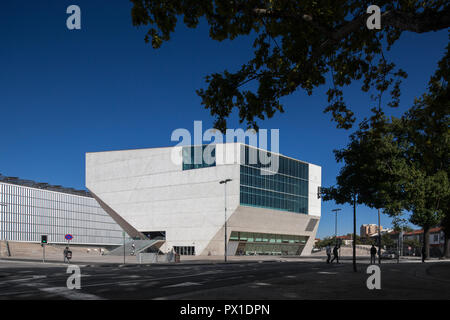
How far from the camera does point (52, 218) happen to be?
2594 inches

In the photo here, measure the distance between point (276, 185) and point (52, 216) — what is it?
3636 centimetres

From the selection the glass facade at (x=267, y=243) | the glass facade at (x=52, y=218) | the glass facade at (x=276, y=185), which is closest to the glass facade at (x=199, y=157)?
the glass facade at (x=276, y=185)

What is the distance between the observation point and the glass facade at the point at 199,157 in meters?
65.4

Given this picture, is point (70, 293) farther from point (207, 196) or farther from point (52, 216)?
point (52, 216)

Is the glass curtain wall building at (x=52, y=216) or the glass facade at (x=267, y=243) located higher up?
the glass curtain wall building at (x=52, y=216)

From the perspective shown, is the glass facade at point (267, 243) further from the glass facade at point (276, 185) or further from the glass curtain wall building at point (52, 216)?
the glass curtain wall building at point (52, 216)

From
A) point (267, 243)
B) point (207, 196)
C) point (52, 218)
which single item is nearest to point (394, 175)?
point (207, 196)

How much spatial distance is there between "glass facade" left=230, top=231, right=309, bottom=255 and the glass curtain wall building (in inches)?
911

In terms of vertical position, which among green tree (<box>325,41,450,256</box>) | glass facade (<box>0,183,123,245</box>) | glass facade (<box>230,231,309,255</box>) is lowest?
glass facade (<box>230,231,309,255</box>)

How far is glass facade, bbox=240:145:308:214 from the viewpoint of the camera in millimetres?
65438

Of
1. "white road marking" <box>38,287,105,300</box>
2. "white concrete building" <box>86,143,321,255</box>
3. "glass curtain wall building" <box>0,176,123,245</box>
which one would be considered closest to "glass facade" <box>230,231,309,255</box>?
"white concrete building" <box>86,143,321,255</box>

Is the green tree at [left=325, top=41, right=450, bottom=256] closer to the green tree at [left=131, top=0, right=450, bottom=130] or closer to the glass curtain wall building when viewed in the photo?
the green tree at [left=131, top=0, right=450, bottom=130]

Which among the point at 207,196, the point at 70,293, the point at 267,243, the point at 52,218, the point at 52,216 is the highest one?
the point at 207,196

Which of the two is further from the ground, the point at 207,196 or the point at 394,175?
the point at 394,175
